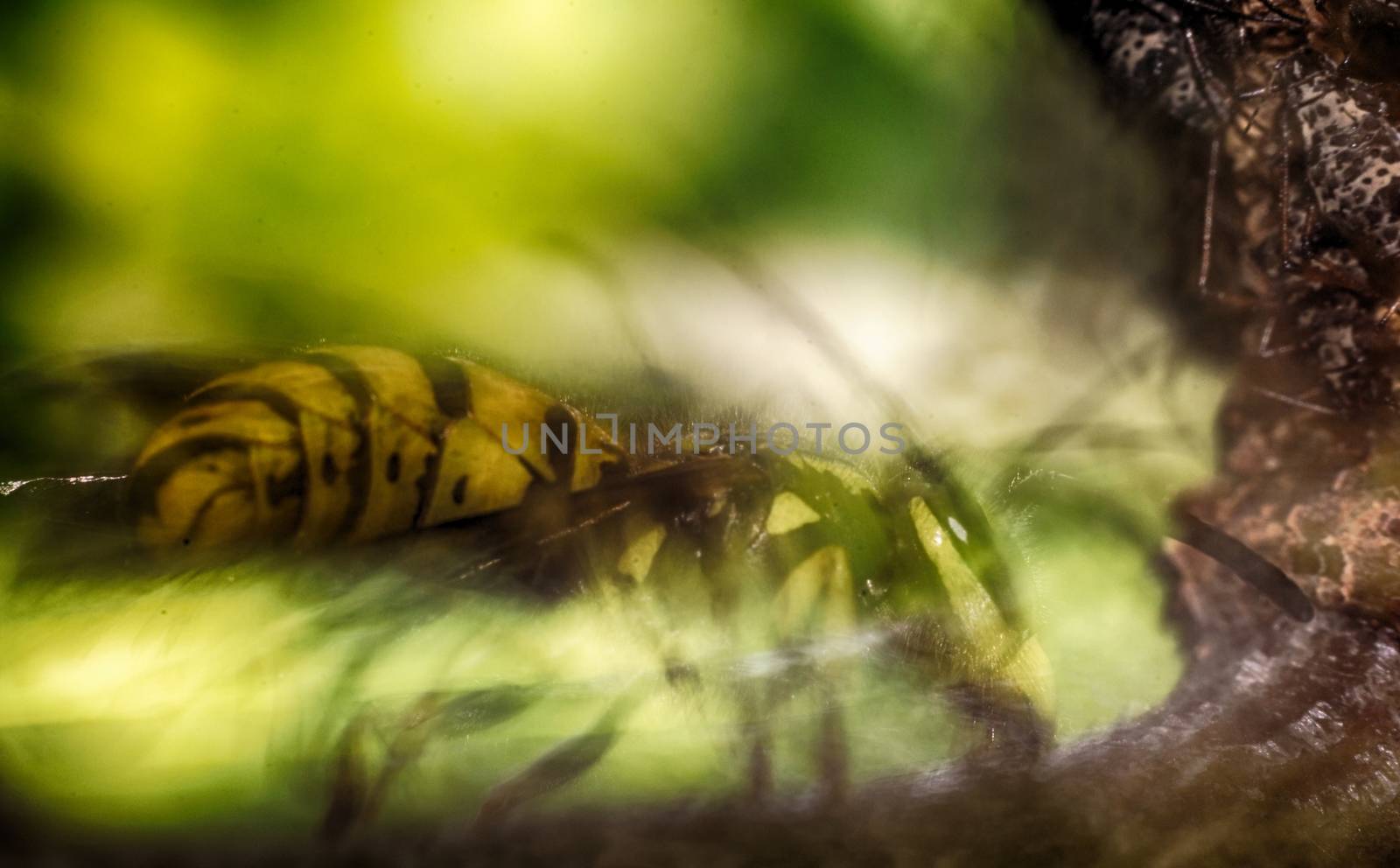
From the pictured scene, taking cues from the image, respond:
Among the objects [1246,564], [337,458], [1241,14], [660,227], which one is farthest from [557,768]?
[1241,14]

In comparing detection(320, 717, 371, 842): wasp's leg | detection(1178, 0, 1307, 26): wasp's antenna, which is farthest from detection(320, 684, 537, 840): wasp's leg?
detection(1178, 0, 1307, 26): wasp's antenna

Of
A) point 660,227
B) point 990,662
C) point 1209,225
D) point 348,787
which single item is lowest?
point 348,787

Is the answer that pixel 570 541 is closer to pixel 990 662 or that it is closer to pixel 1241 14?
pixel 990 662

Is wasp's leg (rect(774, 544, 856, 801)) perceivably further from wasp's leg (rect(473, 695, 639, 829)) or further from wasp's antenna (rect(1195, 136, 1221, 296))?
wasp's antenna (rect(1195, 136, 1221, 296))

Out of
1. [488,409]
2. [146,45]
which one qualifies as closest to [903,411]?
[488,409]

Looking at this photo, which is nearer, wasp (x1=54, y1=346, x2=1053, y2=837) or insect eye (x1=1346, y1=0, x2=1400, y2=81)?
wasp (x1=54, y1=346, x2=1053, y2=837)
